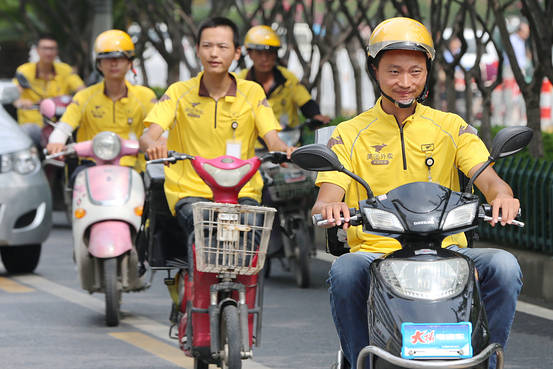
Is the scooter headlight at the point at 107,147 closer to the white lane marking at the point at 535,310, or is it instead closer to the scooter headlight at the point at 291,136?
the scooter headlight at the point at 291,136

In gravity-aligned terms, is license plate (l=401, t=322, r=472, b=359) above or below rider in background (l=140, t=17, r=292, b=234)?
below

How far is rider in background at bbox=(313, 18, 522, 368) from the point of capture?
4.72 m

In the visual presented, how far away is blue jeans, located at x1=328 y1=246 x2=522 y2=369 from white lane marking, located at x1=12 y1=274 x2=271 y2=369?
226 centimetres

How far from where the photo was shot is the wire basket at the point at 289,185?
10258mm

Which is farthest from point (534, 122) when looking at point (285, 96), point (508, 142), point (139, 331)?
point (508, 142)

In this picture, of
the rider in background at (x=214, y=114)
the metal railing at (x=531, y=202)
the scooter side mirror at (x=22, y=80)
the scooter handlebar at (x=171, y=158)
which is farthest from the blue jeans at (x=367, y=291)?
the scooter side mirror at (x=22, y=80)

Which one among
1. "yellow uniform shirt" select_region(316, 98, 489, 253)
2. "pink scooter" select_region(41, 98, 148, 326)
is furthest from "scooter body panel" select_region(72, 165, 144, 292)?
"yellow uniform shirt" select_region(316, 98, 489, 253)

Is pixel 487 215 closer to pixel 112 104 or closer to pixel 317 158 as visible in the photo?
pixel 317 158

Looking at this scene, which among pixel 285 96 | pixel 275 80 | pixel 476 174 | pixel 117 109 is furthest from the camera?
pixel 285 96

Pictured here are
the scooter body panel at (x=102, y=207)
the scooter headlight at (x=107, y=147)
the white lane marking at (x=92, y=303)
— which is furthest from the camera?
the scooter headlight at (x=107, y=147)

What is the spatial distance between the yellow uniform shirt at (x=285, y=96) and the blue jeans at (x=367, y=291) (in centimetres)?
621

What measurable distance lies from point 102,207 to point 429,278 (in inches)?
177

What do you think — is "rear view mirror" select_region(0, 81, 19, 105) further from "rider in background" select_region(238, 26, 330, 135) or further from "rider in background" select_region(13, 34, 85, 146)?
"rider in background" select_region(13, 34, 85, 146)

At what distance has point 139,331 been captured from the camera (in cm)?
816
